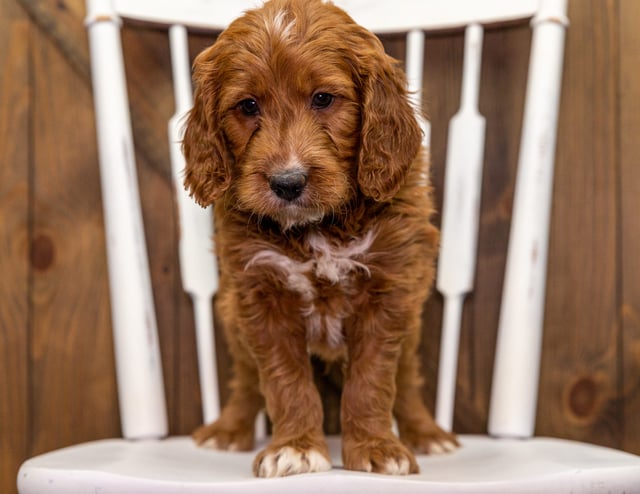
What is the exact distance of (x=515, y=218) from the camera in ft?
5.26

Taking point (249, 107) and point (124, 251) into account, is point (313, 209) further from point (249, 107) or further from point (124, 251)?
point (124, 251)

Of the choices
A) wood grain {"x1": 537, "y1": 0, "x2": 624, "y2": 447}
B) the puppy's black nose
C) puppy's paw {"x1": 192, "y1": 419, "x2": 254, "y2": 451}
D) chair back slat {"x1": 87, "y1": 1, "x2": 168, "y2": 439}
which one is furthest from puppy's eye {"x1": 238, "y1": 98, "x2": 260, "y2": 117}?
wood grain {"x1": 537, "y1": 0, "x2": 624, "y2": 447}

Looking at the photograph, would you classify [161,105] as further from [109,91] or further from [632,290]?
[632,290]

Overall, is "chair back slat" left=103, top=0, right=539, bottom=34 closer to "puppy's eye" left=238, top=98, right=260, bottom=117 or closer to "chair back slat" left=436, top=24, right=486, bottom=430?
"chair back slat" left=436, top=24, right=486, bottom=430

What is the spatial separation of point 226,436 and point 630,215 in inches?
40.7

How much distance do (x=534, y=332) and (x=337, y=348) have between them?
0.46 m

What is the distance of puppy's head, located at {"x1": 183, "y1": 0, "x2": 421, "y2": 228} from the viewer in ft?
3.91

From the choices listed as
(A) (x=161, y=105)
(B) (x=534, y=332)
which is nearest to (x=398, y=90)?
(B) (x=534, y=332)

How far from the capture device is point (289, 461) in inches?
47.7

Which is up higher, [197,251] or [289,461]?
[197,251]

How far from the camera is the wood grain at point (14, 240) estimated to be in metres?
1.74

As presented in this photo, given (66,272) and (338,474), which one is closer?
(338,474)

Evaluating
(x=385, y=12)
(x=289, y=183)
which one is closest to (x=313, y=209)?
(x=289, y=183)

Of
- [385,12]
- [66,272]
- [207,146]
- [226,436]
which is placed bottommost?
[226,436]
